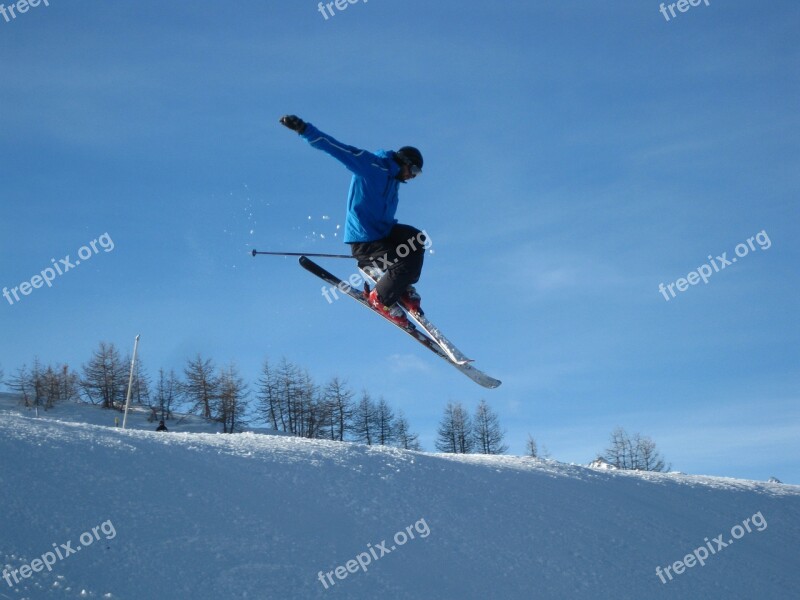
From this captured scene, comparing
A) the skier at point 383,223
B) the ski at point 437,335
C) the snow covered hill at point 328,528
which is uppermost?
the skier at point 383,223

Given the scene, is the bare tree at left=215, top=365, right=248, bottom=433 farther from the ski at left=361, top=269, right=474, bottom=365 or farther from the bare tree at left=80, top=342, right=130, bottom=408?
the ski at left=361, top=269, right=474, bottom=365

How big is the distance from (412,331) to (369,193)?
7.22 ft

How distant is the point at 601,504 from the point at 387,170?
261 inches

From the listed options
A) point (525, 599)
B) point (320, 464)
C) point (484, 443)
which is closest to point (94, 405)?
point (484, 443)

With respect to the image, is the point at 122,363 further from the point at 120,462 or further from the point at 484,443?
the point at 120,462

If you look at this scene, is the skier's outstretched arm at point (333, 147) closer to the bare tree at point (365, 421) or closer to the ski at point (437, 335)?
the ski at point (437, 335)

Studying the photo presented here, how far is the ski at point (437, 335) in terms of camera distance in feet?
29.9

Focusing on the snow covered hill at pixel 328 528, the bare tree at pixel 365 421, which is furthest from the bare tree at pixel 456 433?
the snow covered hill at pixel 328 528

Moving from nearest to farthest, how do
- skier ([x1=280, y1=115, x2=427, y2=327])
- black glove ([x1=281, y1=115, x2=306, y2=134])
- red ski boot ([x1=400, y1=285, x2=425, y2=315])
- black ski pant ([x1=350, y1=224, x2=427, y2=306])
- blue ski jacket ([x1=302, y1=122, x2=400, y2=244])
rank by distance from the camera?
black glove ([x1=281, y1=115, x2=306, y2=134]) → blue ski jacket ([x1=302, y1=122, x2=400, y2=244]) → skier ([x1=280, y1=115, x2=427, y2=327]) → black ski pant ([x1=350, y1=224, x2=427, y2=306]) → red ski boot ([x1=400, y1=285, x2=425, y2=315])

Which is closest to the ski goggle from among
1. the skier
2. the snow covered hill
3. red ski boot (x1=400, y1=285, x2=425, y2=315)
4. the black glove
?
the skier

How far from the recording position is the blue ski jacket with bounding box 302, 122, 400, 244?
842cm

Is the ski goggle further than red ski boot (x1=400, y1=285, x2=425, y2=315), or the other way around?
red ski boot (x1=400, y1=285, x2=425, y2=315)

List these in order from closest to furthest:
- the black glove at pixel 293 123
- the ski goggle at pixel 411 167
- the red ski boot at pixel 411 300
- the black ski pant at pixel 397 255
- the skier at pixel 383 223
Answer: the black glove at pixel 293 123 < the skier at pixel 383 223 < the ski goggle at pixel 411 167 < the black ski pant at pixel 397 255 < the red ski boot at pixel 411 300

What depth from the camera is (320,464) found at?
9.69 meters
